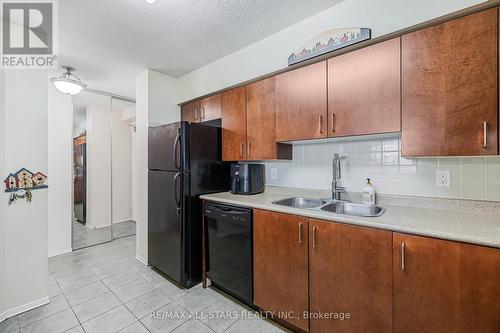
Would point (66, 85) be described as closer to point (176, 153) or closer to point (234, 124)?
point (176, 153)

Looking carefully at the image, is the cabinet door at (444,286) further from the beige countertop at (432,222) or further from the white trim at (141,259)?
the white trim at (141,259)

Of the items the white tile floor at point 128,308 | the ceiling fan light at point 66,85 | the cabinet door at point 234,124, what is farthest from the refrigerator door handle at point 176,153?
the ceiling fan light at point 66,85

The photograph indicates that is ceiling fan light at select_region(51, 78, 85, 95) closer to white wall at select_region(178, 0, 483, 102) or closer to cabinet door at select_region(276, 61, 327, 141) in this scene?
white wall at select_region(178, 0, 483, 102)

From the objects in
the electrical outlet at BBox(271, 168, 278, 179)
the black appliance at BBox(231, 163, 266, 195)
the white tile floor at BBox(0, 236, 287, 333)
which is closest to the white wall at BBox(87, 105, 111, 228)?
the white tile floor at BBox(0, 236, 287, 333)

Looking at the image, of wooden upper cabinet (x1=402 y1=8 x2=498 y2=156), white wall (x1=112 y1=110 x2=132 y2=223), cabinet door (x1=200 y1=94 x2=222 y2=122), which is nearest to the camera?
wooden upper cabinet (x1=402 y1=8 x2=498 y2=156)

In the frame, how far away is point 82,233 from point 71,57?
8.73 feet

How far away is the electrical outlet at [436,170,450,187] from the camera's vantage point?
1.51 metres

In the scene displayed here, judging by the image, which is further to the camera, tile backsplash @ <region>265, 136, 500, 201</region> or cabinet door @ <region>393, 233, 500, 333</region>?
tile backsplash @ <region>265, 136, 500, 201</region>

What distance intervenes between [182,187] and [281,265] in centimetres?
119

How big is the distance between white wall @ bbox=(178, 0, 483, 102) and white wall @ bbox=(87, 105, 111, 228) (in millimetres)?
1632

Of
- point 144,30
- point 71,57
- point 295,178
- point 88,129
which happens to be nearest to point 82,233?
point 88,129

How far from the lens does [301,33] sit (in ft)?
6.28

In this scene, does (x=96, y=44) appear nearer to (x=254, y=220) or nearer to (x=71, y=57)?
(x=71, y=57)

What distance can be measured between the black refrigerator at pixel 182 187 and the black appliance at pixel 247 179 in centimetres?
23
